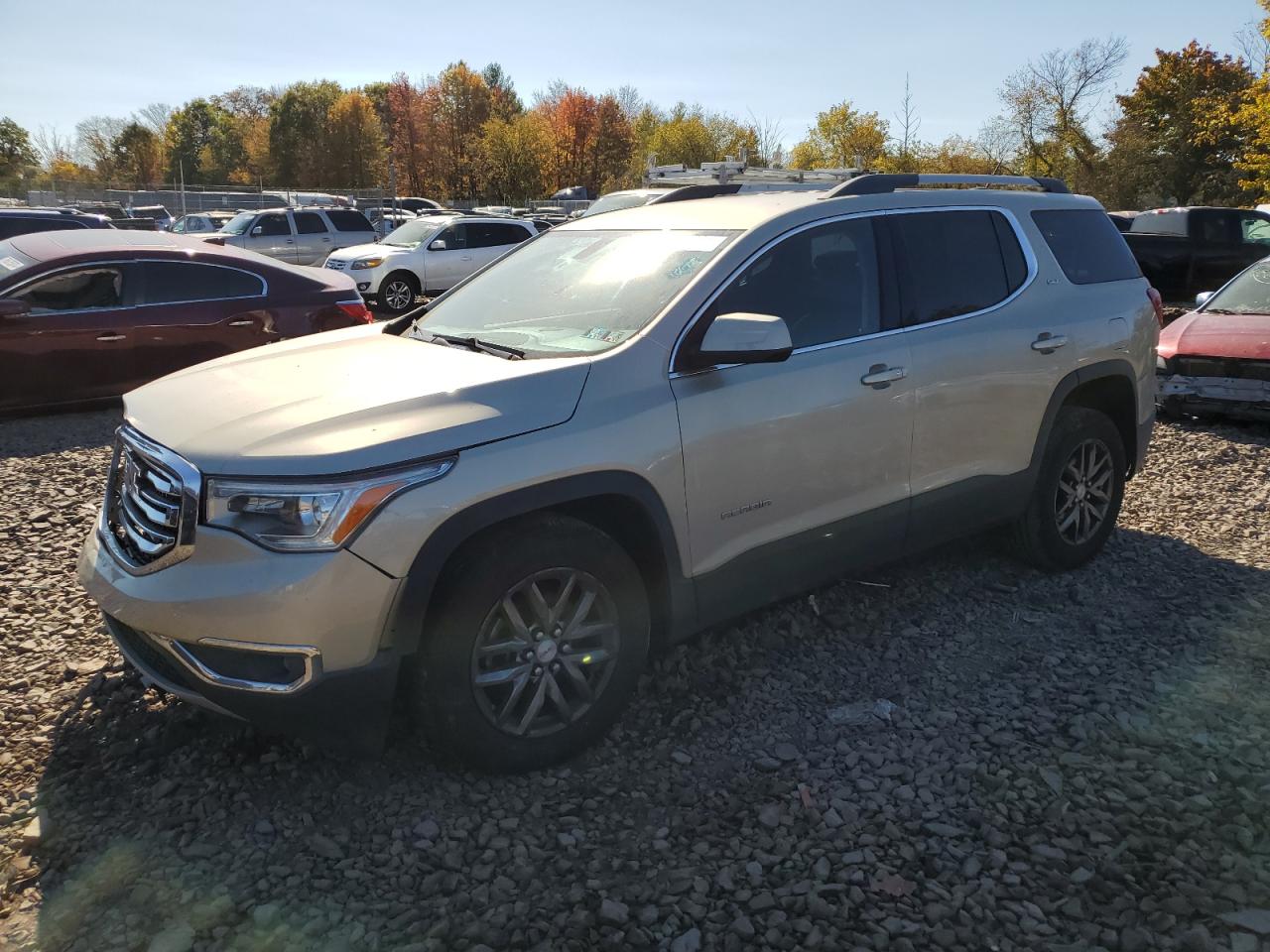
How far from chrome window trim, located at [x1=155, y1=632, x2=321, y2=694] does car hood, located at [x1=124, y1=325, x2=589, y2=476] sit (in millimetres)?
479

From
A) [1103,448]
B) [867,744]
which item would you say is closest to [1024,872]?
[867,744]

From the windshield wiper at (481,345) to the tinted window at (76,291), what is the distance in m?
5.52

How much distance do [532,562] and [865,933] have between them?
1.37m

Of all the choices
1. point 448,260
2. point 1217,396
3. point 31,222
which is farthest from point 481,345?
point 31,222

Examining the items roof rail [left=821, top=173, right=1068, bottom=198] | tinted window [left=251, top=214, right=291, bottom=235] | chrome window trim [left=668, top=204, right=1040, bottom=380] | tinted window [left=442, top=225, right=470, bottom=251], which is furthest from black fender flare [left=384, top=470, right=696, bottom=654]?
tinted window [left=251, top=214, right=291, bottom=235]

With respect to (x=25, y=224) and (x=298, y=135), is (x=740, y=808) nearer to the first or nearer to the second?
(x=25, y=224)

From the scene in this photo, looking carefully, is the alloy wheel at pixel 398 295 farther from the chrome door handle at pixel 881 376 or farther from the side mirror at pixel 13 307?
the chrome door handle at pixel 881 376

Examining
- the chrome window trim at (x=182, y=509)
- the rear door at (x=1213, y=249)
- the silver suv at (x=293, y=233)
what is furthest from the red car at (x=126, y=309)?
the rear door at (x=1213, y=249)

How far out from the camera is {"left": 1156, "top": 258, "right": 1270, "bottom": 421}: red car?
7898mm

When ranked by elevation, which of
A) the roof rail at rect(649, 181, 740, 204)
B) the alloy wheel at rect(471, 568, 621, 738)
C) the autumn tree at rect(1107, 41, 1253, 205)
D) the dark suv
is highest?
the autumn tree at rect(1107, 41, 1253, 205)

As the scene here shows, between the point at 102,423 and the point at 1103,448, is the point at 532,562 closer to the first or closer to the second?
the point at 1103,448

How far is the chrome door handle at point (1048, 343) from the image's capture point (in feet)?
14.9

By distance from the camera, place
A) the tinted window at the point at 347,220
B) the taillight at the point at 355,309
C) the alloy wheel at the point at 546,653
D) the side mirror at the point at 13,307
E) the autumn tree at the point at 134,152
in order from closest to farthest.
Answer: the alloy wheel at the point at 546,653 → the side mirror at the point at 13,307 → the taillight at the point at 355,309 → the tinted window at the point at 347,220 → the autumn tree at the point at 134,152

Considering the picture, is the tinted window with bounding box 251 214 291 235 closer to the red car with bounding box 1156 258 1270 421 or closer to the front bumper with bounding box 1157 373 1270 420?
the red car with bounding box 1156 258 1270 421
